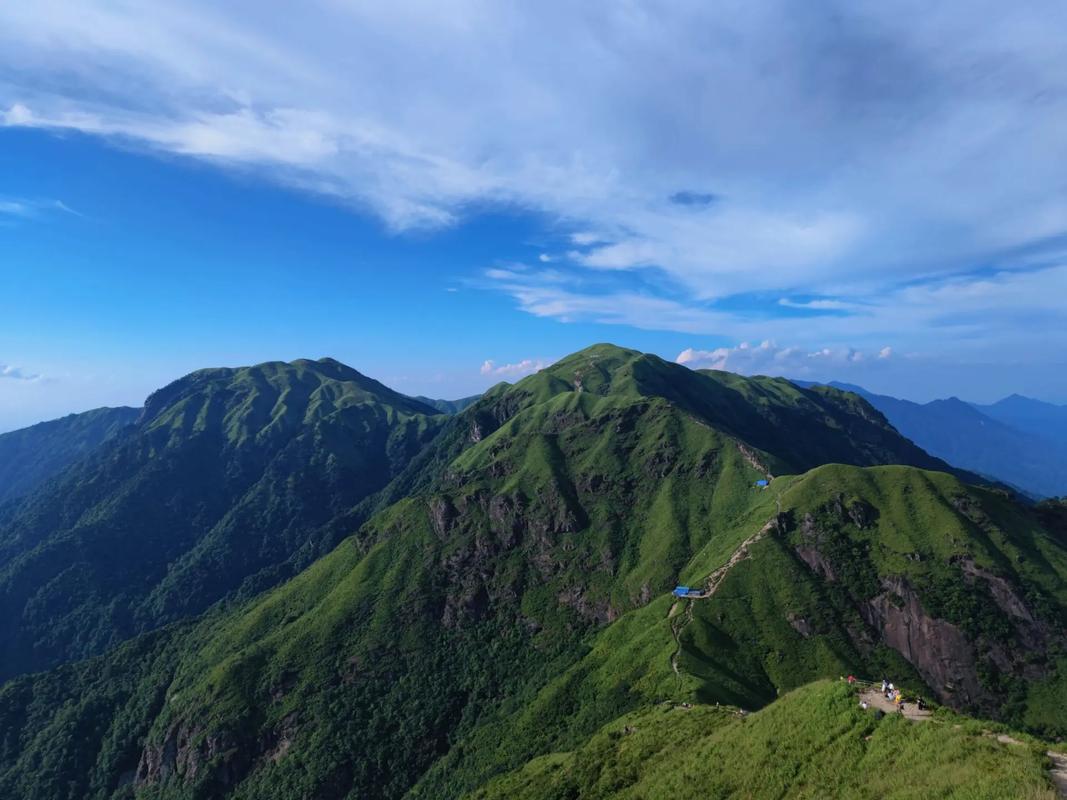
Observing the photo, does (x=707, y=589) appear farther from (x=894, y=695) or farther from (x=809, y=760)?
(x=809, y=760)

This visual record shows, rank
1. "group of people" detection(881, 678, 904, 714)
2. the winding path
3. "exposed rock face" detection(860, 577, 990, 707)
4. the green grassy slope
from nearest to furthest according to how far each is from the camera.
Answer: the green grassy slope, "group of people" detection(881, 678, 904, 714), "exposed rock face" detection(860, 577, 990, 707), the winding path

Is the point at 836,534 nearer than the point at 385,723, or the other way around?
the point at 836,534

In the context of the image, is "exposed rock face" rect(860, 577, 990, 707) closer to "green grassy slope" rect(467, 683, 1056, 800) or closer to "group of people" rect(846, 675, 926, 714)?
"green grassy slope" rect(467, 683, 1056, 800)

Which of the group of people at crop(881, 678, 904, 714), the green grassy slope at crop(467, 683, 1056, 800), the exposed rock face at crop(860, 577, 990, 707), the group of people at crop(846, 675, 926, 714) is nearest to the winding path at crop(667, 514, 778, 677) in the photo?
the exposed rock face at crop(860, 577, 990, 707)

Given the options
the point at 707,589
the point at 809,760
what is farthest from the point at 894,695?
the point at 707,589

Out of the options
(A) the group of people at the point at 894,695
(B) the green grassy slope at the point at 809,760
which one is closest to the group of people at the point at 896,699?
(A) the group of people at the point at 894,695

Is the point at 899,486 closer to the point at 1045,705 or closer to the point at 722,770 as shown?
the point at 1045,705

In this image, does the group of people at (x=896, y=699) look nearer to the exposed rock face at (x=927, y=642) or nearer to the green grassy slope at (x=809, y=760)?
the green grassy slope at (x=809, y=760)

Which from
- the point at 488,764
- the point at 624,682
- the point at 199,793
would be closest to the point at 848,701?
the point at 624,682
